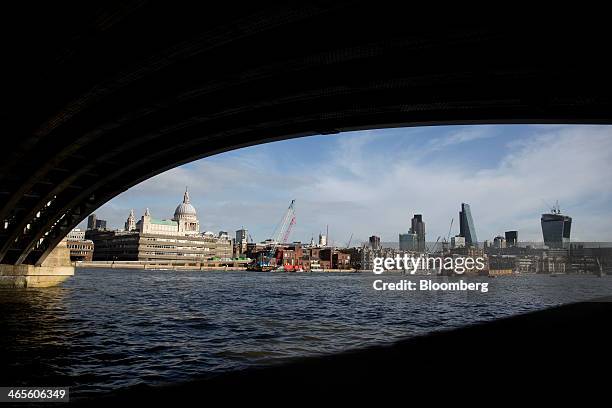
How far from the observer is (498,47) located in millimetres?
15430

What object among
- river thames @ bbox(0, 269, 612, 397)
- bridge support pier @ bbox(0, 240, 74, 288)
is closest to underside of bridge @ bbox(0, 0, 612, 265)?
river thames @ bbox(0, 269, 612, 397)

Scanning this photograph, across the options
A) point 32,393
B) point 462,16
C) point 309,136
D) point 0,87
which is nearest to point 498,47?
point 462,16

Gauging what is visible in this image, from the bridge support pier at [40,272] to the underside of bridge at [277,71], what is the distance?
19940 mm

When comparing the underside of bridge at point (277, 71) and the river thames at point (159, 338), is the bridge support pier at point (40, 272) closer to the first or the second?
the river thames at point (159, 338)

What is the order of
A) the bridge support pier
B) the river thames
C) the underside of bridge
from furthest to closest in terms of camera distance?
the bridge support pier → the underside of bridge → the river thames

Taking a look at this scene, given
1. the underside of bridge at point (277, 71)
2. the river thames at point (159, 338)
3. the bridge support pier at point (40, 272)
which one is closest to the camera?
the river thames at point (159, 338)

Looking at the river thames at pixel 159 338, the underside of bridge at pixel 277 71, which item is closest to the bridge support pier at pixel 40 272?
the river thames at pixel 159 338

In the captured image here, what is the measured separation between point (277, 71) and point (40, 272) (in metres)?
41.6

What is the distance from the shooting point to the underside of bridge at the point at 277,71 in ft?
44.5

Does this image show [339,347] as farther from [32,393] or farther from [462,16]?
[462,16]

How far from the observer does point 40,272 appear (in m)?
45.2

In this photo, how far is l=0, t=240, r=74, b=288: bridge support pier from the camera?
41844 millimetres

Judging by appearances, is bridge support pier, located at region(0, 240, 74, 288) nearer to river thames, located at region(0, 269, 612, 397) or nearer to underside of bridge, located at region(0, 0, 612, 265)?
river thames, located at region(0, 269, 612, 397)

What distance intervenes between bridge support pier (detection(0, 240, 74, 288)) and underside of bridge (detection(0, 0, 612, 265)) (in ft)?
65.4
